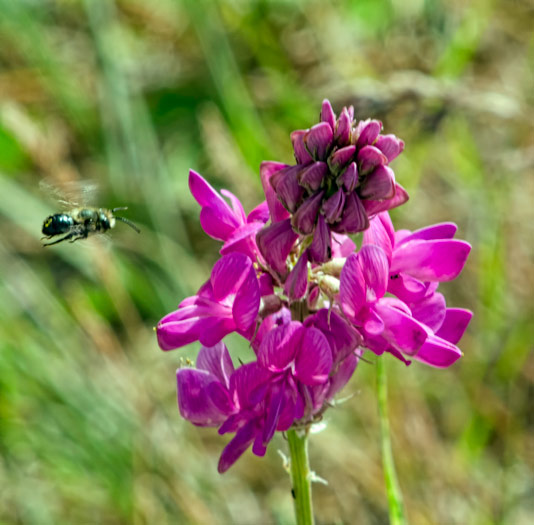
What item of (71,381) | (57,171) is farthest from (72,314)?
(57,171)

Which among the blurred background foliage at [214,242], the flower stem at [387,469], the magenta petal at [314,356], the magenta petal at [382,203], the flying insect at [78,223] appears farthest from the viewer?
the blurred background foliage at [214,242]

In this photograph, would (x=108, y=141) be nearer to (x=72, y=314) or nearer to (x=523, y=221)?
(x=72, y=314)

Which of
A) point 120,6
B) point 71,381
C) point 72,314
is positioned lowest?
point 71,381

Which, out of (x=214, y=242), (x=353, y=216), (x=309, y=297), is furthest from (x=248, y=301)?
(x=214, y=242)

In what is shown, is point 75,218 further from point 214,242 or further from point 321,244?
point 214,242

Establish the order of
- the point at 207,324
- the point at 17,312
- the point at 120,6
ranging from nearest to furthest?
the point at 207,324
the point at 17,312
the point at 120,6

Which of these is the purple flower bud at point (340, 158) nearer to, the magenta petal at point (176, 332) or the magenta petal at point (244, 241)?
the magenta petal at point (244, 241)

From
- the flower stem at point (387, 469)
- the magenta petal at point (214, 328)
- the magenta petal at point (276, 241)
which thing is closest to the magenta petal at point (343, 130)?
the magenta petal at point (276, 241)
